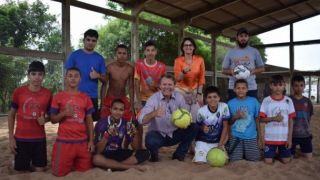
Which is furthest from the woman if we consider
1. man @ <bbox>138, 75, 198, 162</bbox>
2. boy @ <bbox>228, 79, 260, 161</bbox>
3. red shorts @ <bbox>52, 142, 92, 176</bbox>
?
red shorts @ <bbox>52, 142, 92, 176</bbox>

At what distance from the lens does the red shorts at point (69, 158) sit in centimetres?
384

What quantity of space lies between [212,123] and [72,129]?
5.63 feet

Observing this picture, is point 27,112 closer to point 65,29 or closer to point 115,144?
point 115,144

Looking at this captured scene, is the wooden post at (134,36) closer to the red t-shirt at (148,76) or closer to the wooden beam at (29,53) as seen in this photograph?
the wooden beam at (29,53)

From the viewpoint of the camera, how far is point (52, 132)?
24.3 ft

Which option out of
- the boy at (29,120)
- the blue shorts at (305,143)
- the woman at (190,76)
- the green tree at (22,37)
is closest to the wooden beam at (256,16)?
the green tree at (22,37)

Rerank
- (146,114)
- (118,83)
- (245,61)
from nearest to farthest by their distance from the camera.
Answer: (146,114) < (118,83) < (245,61)

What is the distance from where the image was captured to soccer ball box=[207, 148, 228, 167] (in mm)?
4191

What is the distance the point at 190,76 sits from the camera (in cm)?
488

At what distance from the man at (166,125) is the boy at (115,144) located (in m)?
0.25

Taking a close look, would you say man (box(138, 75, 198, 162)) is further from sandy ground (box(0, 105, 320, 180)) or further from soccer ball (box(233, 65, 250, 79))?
soccer ball (box(233, 65, 250, 79))

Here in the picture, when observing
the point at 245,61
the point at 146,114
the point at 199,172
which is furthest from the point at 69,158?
the point at 245,61

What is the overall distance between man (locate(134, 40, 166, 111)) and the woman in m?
0.26

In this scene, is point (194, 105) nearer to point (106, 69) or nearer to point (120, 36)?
point (106, 69)
